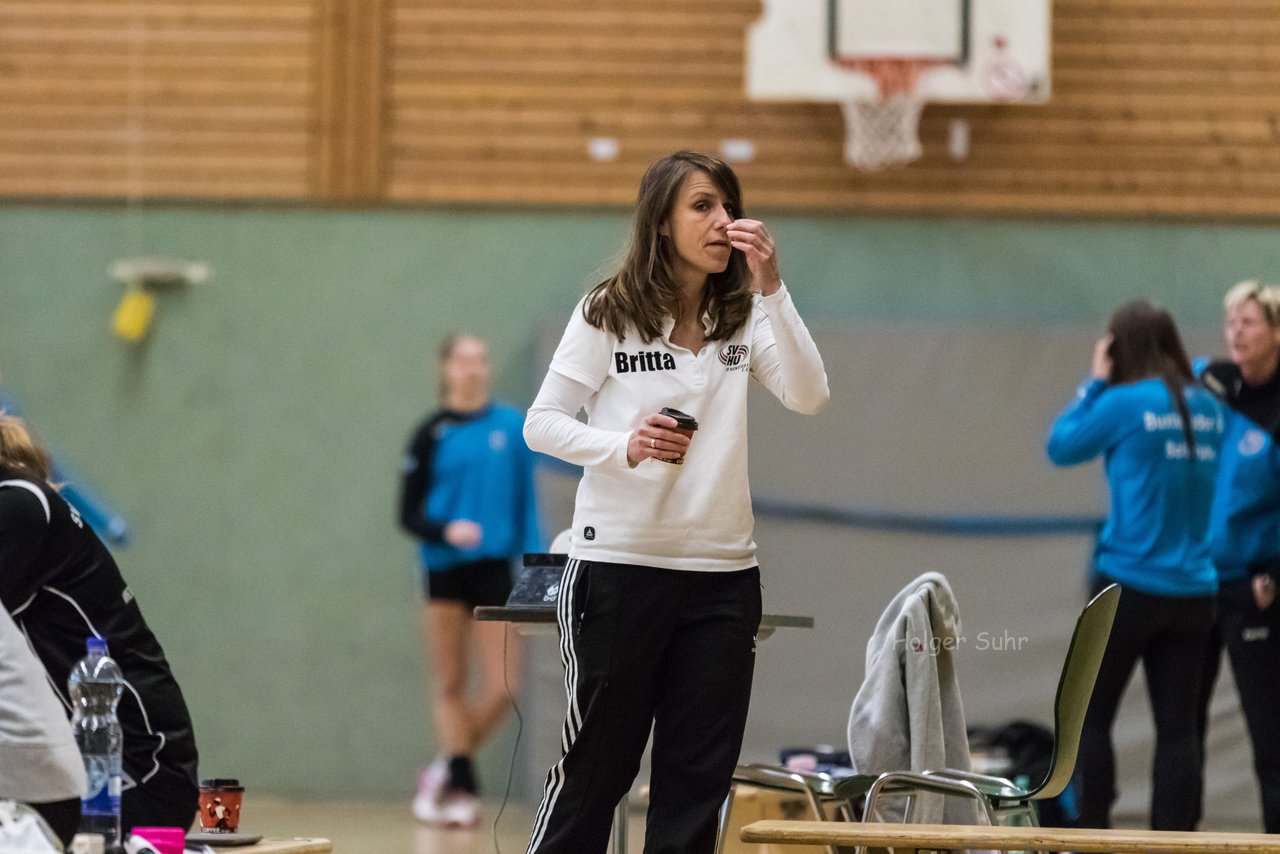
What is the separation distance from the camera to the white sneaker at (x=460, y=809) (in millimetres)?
6070

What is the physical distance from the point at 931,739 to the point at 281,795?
161 inches

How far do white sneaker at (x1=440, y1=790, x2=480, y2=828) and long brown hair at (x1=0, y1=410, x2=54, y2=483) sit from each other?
11.5 ft

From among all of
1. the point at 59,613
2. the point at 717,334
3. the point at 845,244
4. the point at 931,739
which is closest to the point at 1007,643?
the point at 845,244

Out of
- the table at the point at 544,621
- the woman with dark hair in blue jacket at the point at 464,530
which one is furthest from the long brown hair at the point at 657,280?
the woman with dark hair in blue jacket at the point at 464,530

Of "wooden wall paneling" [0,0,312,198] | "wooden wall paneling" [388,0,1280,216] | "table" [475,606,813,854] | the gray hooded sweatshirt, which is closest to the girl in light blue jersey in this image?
the gray hooded sweatshirt

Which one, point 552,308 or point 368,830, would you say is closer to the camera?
point 368,830

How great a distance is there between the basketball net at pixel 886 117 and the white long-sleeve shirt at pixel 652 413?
12.6 ft

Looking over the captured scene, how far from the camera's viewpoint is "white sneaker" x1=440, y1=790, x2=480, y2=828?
6.07m

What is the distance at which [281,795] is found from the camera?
6863 millimetres

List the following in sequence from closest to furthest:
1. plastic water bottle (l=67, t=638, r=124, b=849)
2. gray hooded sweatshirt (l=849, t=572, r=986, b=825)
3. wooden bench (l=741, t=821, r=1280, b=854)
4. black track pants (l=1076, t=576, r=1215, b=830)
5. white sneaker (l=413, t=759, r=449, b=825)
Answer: plastic water bottle (l=67, t=638, r=124, b=849)
wooden bench (l=741, t=821, r=1280, b=854)
gray hooded sweatshirt (l=849, t=572, r=986, b=825)
black track pants (l=1076, t=576, r=1215, b=830)
white sneaker (l=413, t=759, r=449, b=825)

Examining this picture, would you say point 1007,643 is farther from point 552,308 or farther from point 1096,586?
point 552,308

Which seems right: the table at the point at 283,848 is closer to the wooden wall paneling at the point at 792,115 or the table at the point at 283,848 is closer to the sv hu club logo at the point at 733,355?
the sv hu club logo at the point at 733,355

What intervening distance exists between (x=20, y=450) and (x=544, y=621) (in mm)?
1082

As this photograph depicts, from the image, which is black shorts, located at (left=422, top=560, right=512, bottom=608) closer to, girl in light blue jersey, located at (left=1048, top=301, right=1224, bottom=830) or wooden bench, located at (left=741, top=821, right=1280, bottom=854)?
girl in light blue jersey, located at (left=1048, top=301, right=1224, bottom=830)
